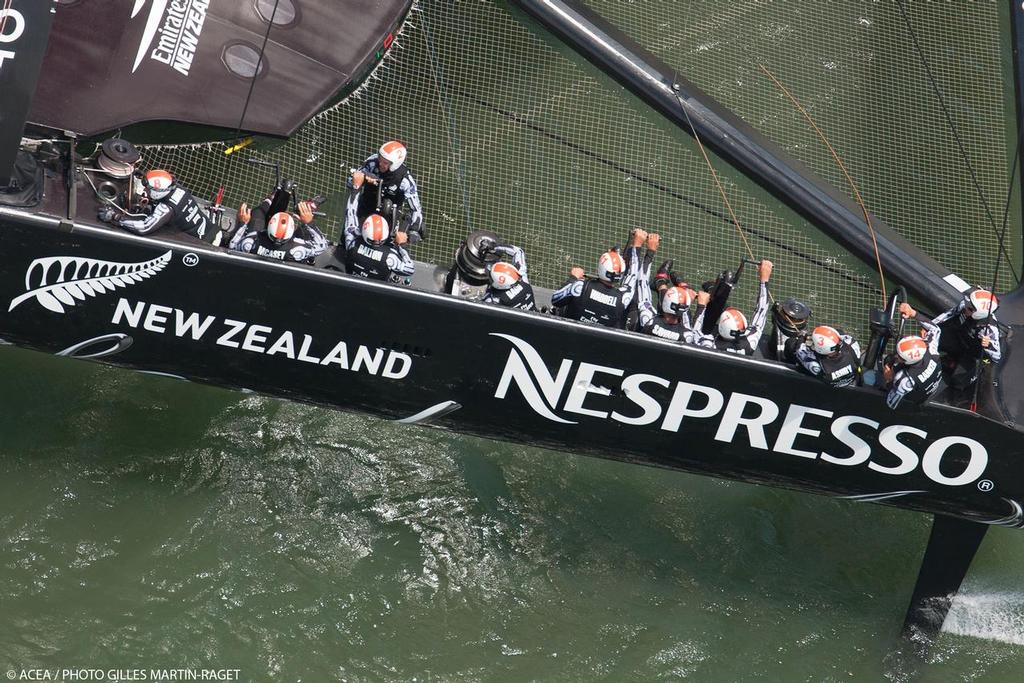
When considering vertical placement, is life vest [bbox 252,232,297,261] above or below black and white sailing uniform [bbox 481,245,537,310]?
below

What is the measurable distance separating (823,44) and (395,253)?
4.91 m

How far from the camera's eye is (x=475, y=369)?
637 cm

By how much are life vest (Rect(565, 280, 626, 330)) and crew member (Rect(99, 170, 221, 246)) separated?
190 cm

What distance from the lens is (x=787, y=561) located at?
7.52 m

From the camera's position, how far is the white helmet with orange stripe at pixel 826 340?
20.1 ft

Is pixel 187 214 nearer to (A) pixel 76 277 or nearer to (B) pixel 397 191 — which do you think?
(A) pixel 76 277

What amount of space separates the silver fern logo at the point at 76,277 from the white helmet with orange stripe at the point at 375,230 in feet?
3.16

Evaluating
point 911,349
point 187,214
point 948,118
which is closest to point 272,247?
point 187,214

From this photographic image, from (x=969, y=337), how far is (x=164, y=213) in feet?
13.1

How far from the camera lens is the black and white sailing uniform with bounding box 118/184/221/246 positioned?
20.0 ft

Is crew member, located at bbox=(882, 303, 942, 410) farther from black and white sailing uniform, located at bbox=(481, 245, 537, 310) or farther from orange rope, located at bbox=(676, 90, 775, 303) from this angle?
orange rope, located at bbox=(676, 90, 775, 303)

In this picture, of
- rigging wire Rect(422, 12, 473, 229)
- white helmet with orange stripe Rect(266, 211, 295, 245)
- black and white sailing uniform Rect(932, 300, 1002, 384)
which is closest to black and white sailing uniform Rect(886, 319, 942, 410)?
black and white sailing uniform Rect(932, 300, 1002, 384)

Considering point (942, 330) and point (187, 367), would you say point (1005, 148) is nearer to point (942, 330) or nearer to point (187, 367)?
point (942, 330)

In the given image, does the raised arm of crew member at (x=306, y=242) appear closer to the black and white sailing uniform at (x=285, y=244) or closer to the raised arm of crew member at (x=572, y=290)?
the black and white sailing uniform at (x=285, y=244)
